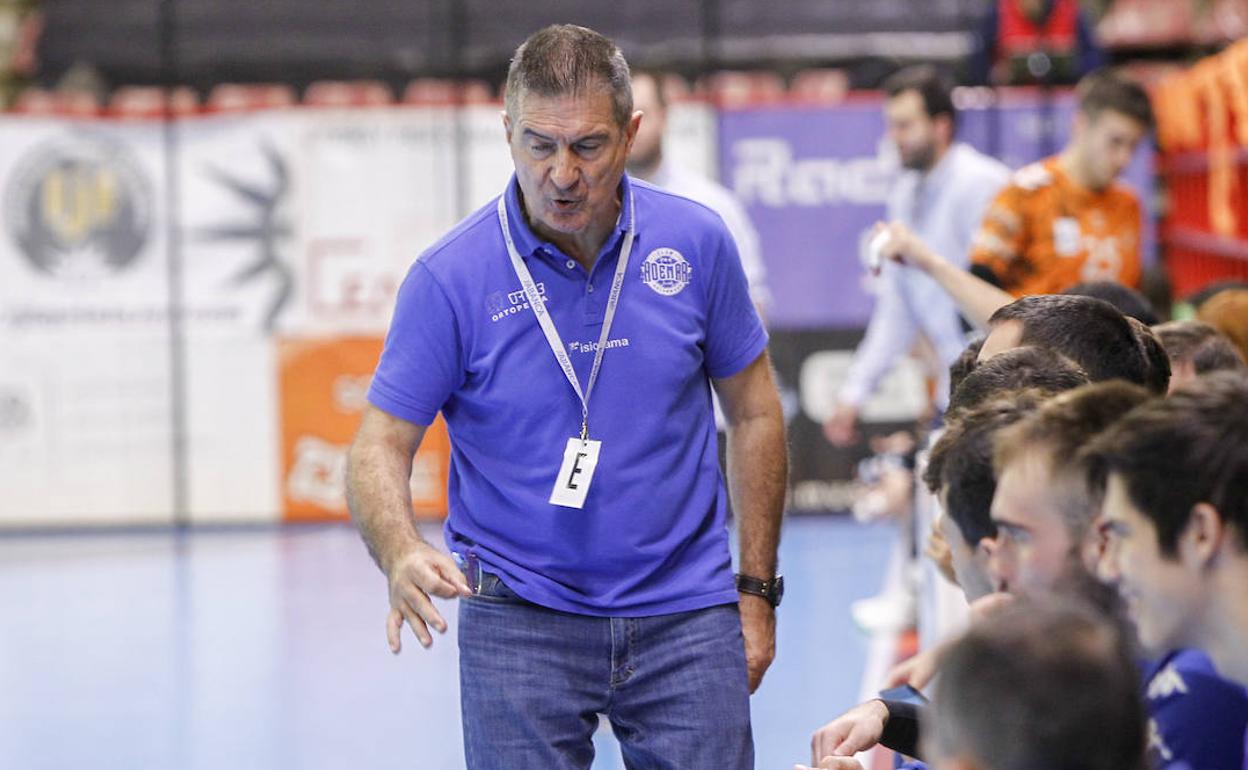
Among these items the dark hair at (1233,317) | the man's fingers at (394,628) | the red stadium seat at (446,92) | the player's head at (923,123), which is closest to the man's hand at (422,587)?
the man's fingers at (394,628)

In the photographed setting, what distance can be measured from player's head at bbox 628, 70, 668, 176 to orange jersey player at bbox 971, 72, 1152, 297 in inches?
44.2

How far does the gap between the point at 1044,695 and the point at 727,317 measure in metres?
1.72

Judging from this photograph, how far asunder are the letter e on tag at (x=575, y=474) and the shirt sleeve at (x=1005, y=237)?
3056mm

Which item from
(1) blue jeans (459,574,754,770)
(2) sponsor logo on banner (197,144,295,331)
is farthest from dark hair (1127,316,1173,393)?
(2) sponsor logo on banner (197,144,295,331)

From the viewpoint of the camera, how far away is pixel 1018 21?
10.8m

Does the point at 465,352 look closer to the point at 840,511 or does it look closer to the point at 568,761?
the point at 568,761

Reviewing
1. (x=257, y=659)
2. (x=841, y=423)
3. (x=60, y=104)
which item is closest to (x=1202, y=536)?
(x=841, y=423)

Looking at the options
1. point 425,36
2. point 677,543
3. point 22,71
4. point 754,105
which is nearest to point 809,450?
point 754,105

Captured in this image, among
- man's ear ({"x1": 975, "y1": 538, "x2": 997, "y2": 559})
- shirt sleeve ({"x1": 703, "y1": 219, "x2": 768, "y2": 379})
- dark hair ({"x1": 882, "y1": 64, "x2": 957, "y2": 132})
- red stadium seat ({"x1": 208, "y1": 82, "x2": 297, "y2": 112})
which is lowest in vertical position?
man's ear ({"x1": 975, "y1": 538, "x2": 997, "y2": 559})

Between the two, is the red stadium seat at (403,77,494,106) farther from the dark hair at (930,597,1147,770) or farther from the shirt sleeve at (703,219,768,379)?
the dark hair at (930,597,1147,770)

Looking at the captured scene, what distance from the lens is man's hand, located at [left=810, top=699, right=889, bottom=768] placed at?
3117 millimetres

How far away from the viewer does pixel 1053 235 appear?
6.31 meters

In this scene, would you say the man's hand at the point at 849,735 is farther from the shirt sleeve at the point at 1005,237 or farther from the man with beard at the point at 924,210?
the man with beard at the point at 924,210

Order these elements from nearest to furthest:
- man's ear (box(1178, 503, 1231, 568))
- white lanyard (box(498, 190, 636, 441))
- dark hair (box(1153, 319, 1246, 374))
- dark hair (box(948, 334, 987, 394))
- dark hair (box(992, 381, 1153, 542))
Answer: man's ear (box(1178, 503, 1231, 568)), dark hair (box(992, 381, 1153, 542)), white lanyard (box(498, 190, 636, 441)), dark hair (box(948, 334, 987, 394)), dark hair (box(1153, 319, 1246, 374))
